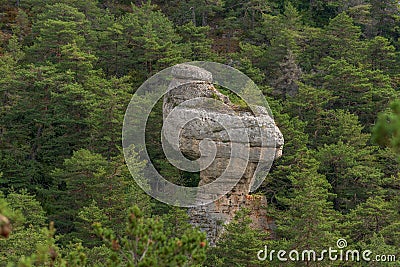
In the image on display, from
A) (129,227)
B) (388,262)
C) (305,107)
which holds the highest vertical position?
(129,227)

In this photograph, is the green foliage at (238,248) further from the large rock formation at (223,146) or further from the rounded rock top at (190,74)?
the rounded rock top at (190,74)

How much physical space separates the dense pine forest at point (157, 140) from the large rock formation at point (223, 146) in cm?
78

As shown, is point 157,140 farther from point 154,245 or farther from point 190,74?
point 154,245

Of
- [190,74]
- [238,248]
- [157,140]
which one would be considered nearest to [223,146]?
[190,74]

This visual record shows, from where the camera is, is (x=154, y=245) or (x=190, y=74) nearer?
(x=154, y=245)

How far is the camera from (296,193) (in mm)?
15039

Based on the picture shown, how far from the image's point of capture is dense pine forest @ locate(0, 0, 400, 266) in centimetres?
1382

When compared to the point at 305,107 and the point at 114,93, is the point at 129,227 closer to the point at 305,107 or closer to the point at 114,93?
the point at 114,93

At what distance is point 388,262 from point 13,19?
2268 cm

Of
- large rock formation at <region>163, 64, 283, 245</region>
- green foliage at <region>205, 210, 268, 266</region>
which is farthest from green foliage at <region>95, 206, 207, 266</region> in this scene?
large rock formation at <region>163, 64, 283, 245</region>

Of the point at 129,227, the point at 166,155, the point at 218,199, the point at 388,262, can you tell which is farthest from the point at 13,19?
the point at 129,227

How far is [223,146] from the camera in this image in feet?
52.3

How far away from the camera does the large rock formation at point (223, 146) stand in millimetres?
15969

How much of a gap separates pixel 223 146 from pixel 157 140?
10.00ft
